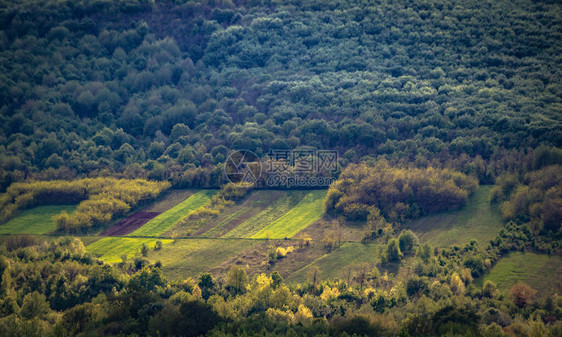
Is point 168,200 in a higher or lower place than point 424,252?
higher

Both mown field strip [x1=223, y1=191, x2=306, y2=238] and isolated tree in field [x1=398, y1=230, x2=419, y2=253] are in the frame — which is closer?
isolated tree in field [x1=398, y1=230, x2=419, y2=253]

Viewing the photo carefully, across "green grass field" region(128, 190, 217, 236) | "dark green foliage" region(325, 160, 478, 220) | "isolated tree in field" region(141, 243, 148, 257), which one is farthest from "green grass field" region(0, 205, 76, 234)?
"dark green foliage" region(325, 160, 478, 220)

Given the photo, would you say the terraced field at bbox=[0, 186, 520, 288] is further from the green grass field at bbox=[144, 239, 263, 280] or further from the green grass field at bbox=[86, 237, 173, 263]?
the green grass field at bbox=[144, 239, 263, 280]

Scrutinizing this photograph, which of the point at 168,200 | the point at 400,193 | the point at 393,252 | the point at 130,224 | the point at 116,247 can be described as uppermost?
the point at 400,193

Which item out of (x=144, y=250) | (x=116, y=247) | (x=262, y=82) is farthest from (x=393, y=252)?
(x=262, y=82)

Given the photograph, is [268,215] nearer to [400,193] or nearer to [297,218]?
[297,218]
